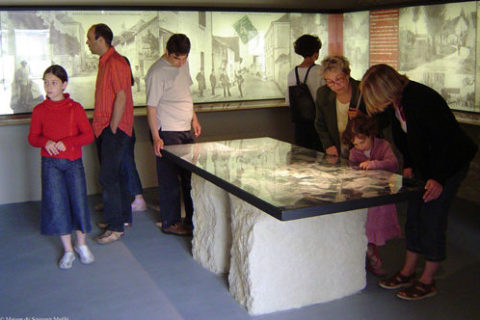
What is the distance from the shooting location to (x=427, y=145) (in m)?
4.10

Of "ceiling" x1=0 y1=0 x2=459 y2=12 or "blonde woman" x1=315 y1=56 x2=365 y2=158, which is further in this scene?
"ceiling" x1=0 y1=0 x2=459 y2=12

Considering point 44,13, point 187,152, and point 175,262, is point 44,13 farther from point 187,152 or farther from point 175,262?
point 175,262

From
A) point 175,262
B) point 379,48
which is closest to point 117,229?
point 175,262

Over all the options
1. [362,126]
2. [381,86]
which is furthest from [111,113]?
[381,86]

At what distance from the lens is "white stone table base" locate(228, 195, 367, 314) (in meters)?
4.12

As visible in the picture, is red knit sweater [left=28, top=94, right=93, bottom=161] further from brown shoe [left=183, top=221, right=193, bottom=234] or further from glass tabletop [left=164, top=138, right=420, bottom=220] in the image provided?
brown shoe [left=183, top=221, right=193, bottom=234]

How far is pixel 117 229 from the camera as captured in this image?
5.76m

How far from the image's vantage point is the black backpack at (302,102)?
5961 mm

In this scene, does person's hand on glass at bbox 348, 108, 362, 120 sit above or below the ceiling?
below

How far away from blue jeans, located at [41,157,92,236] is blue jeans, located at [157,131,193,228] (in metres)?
0.93

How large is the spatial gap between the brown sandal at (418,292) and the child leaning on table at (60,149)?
2.52 metres

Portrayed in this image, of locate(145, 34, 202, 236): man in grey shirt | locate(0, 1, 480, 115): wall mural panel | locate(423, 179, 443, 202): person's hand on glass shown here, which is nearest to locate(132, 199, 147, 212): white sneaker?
locate(145, 34, 202, 236): man in grey shirt

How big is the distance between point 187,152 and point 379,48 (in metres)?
3.31

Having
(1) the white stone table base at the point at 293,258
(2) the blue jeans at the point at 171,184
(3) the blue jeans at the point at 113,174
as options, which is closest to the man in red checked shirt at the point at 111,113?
(3) the blue jeans at the point at 113,174
